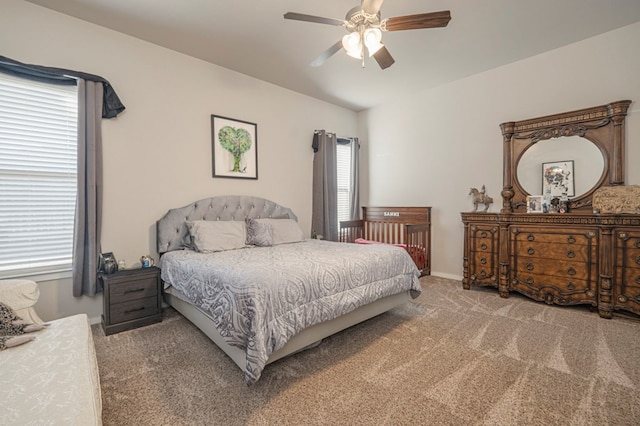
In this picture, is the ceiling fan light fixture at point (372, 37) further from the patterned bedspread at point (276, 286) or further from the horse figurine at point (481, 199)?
the horse figurine at point (481, 199)

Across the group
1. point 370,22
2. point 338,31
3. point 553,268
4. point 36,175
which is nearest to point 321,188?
point 338,31

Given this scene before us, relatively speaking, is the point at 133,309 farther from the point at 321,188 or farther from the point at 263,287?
the point at 321,188

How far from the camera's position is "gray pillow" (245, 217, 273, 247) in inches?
130

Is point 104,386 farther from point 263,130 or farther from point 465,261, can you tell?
point 465,261

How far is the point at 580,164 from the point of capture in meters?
3.20

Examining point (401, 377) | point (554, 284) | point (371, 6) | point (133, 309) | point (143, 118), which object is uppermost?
point (371, 6)

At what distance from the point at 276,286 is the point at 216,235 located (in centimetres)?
156

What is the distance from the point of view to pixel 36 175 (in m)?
2.50

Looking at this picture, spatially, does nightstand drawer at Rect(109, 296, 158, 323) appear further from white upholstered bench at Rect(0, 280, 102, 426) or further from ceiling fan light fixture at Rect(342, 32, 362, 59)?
ceiling fan light fixture at Rect(342, 32, 362, 59)

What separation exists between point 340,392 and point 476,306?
6.96ft

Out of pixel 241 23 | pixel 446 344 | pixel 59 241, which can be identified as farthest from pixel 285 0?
pixel 446 344

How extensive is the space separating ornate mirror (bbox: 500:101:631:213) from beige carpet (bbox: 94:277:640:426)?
144 centimetres

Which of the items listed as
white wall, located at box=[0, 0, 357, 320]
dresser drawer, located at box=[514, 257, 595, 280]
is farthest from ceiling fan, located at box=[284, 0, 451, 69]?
dresser drawer, located at box=[514, 257, 595, 280]

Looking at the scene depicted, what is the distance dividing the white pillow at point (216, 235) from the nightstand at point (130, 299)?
0.47 m
